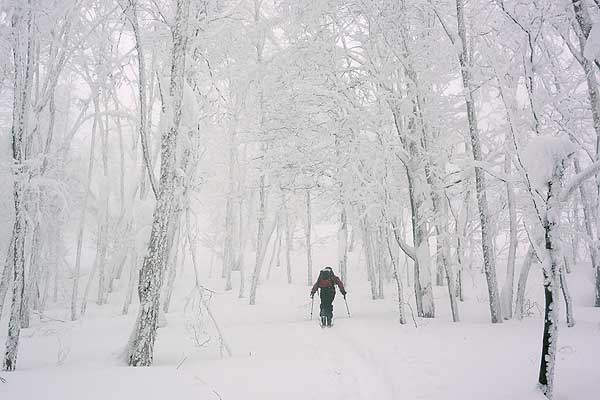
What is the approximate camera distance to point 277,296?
19812 mm

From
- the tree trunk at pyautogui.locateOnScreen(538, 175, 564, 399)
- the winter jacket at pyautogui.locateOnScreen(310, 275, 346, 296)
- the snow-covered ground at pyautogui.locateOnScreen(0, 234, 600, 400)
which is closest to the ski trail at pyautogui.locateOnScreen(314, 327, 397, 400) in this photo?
the snow-covered ground at pyautogui.locateOnScreen(0, 234, 600, 400)

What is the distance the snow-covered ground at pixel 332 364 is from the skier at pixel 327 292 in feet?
1.22

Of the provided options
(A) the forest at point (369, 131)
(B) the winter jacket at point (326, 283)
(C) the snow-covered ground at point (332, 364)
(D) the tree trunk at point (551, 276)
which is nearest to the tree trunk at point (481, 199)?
(A) the forest at point (369, 131)

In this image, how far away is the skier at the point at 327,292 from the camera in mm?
11336

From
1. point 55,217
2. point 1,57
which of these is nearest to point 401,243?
point 1,57

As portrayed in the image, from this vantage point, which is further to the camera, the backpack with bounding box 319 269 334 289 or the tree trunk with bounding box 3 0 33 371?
the backpack with bounding box 319 269 334 289

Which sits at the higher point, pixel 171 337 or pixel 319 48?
pixel 319 48

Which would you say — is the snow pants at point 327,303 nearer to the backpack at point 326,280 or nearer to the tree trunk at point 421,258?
the backpack at point 326,280

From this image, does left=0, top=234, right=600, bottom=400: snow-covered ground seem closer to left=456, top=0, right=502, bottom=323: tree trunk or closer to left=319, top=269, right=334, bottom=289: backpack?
left=456, top=0, right=502, bottom=323: tree trunk

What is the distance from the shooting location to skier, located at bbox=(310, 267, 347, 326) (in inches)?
446

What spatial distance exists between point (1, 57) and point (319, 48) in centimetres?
701

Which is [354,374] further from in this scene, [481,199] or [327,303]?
[481,199]

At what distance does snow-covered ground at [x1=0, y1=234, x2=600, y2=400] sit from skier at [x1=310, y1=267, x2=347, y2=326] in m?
0.37

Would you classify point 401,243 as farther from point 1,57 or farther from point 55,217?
point 55,217
